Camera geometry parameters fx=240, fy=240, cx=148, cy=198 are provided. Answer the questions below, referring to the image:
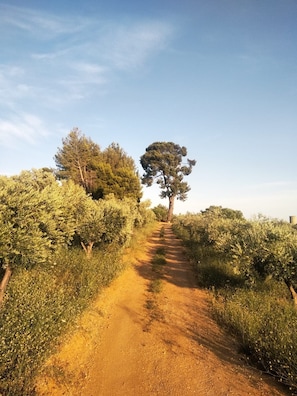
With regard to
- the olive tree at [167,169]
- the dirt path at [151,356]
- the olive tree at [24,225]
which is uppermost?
the olive tree at [167,169]

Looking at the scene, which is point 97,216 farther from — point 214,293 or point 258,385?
point 258,385

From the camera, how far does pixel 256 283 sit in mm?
12234

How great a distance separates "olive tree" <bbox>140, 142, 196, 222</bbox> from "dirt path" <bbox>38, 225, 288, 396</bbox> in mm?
48141

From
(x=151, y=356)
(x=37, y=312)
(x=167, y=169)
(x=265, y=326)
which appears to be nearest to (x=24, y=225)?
(x=37, y=312)

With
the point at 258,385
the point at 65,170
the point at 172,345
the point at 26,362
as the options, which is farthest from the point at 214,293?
the point at 65,170

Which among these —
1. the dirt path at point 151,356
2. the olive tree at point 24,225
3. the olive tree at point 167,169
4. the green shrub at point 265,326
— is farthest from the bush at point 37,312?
the olive tree at point 167,169

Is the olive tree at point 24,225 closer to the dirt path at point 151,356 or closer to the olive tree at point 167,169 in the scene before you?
the dirt path at point 151,356

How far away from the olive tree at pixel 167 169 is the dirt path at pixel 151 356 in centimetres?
4814

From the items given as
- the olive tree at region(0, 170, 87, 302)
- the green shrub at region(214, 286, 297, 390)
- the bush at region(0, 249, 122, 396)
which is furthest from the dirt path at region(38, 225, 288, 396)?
the olive tree at region(0, 170, 87, 302)

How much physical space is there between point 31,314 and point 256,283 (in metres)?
10.3

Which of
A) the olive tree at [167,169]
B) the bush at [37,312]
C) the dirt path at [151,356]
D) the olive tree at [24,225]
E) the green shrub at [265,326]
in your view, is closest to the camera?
the bush at [37,312]

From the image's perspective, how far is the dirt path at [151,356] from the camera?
6.42 meters

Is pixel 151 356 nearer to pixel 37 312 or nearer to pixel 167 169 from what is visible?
pixel 37 312

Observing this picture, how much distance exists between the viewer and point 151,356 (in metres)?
7.87
